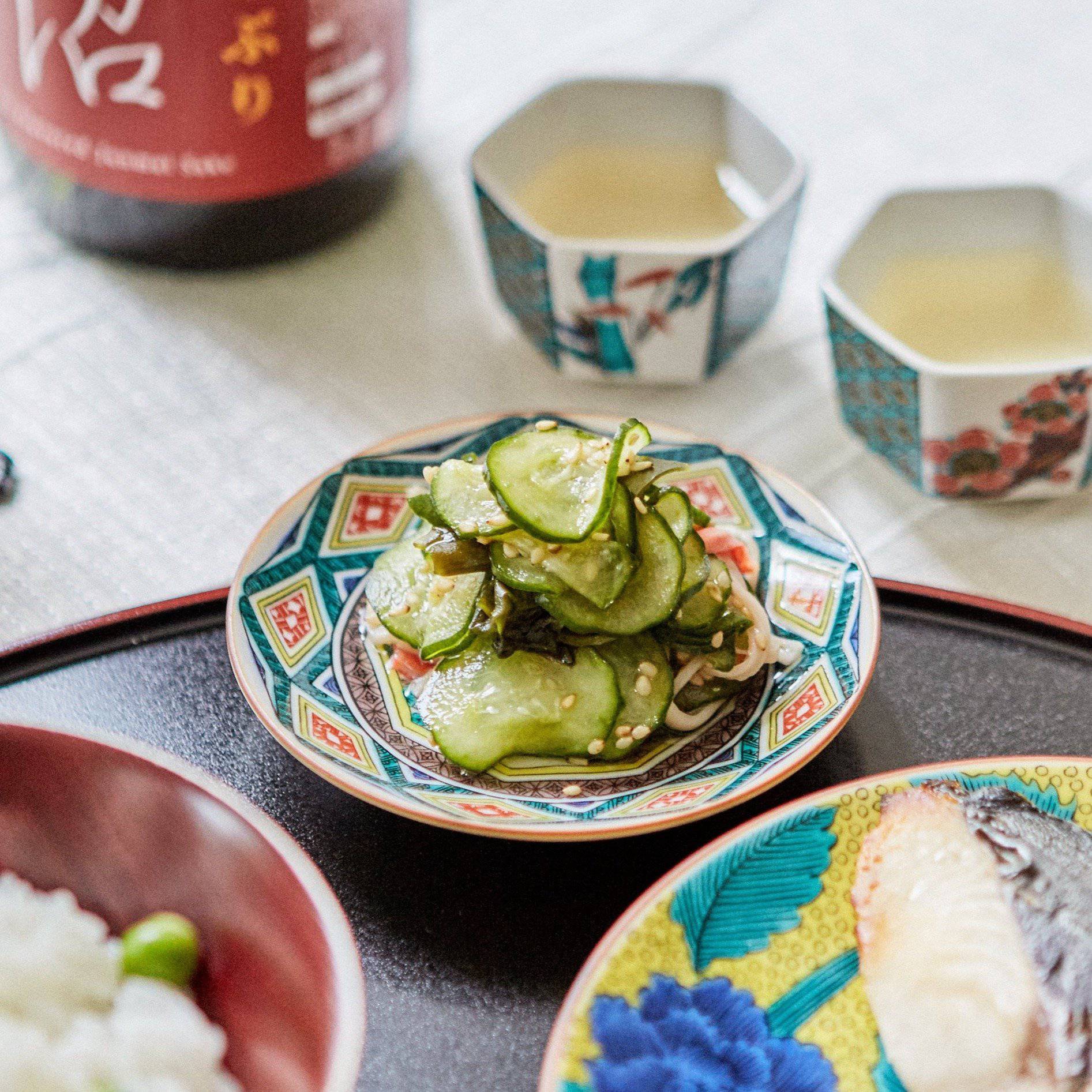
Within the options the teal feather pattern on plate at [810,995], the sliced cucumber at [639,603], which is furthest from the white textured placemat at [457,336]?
the teal feather pattern on plate at [810,995]

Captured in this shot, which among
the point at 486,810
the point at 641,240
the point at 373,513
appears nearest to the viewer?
the point at 486,810

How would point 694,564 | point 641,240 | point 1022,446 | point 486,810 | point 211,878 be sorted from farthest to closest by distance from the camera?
point 641,240, point 1022,446, point 694,564, point 486,810, point 211,878

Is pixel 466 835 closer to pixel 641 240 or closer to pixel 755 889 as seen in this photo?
pixel 755 889

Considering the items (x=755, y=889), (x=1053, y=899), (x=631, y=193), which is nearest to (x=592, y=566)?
(x=755, y=889)

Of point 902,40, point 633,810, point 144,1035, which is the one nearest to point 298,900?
point 144,1035

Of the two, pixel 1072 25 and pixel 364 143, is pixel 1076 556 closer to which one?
pixel 364 143

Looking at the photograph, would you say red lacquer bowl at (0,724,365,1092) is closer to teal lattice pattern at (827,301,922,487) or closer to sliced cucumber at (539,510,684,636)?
sliced cucumber at (539,510,684,636)
